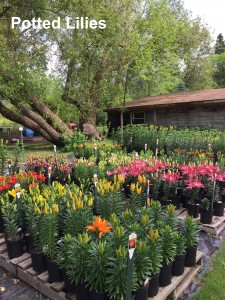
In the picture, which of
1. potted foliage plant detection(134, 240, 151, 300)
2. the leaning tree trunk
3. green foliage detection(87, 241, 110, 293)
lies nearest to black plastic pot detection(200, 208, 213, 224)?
potted foliage plant detection(134, 240, 151, 300)

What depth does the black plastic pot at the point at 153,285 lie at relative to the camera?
2654mm

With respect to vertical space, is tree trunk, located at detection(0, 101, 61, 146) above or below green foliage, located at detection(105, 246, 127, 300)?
above

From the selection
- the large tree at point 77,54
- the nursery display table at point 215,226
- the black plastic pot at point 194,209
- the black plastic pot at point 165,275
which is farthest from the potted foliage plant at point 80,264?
the large tree at point 77,54

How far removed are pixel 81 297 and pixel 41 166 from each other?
4630 mm

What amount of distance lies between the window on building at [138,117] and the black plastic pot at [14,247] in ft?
54.9

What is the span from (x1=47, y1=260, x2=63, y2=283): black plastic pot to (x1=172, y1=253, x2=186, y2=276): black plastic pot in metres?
1.25

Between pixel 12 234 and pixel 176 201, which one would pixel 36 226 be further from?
pixel 176 201

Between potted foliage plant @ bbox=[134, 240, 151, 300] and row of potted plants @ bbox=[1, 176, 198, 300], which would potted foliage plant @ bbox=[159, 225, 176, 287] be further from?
potted foliage plant @ bbox=[134, 240, 151, 300]

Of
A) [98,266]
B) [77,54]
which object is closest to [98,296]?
[98,266]

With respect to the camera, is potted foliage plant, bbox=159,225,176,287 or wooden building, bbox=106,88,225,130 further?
Result: wooden building, bbox=106,88,225,130

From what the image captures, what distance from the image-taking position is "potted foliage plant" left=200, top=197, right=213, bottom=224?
14.8ft

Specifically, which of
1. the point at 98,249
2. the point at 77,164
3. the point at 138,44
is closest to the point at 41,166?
the point at 77,164

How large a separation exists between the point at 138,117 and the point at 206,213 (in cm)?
1584

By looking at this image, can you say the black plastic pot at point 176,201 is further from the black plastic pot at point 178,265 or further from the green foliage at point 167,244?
the green foliage at point 167,244
